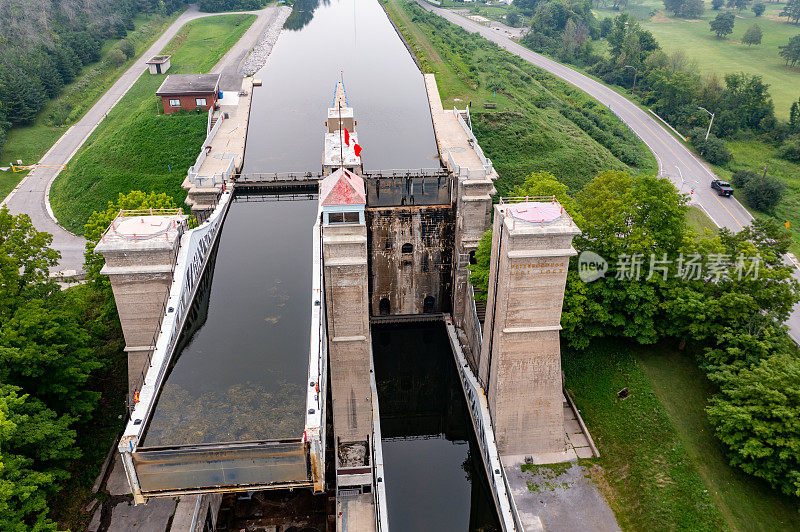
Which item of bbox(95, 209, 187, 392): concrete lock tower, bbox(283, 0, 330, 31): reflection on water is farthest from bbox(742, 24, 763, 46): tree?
bbox(95, 209, 187, 392): concrete lock tower

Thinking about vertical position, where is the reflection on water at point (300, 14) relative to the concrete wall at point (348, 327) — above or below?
above

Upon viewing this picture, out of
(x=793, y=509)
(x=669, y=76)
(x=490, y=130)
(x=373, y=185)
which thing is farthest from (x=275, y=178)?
(x=669, y=76)

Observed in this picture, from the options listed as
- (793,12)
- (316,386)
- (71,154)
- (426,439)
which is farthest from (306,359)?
(793,12)

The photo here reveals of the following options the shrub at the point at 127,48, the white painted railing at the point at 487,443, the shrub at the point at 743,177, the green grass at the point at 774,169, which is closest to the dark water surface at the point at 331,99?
the white painted railing at the point at 487,443

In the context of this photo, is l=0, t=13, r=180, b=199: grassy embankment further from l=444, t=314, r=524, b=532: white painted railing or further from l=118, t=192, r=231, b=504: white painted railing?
l=444, t=314, r=524, b=532: white painted railing

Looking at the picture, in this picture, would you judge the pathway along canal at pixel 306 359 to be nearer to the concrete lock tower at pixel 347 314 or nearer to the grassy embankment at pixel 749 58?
the concrete lock tower at pixel 347 314
